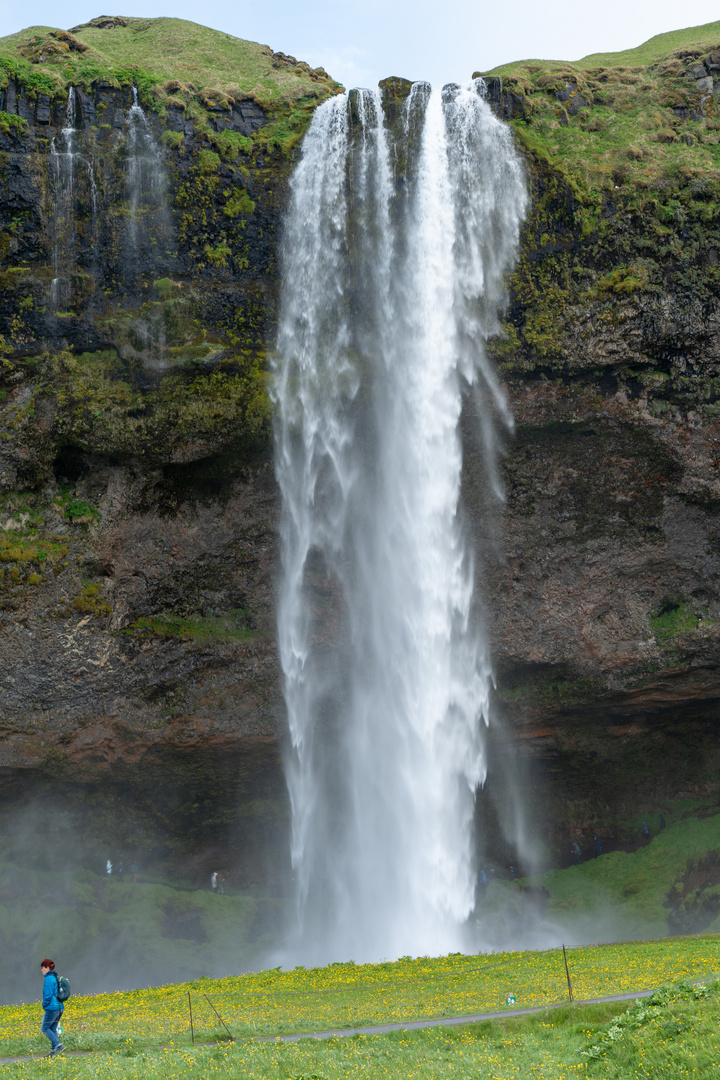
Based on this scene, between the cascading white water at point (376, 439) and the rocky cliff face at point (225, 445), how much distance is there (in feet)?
3.49

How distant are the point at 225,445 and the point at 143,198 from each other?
389 inches

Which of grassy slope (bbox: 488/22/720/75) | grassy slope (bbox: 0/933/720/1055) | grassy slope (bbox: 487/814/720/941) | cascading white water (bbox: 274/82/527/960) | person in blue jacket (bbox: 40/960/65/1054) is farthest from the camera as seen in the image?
grassy slope (bbox: 488/22/720/75)

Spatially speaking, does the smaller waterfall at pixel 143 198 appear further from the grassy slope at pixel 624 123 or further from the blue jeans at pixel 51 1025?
the blue jeans at pixel 51 1025

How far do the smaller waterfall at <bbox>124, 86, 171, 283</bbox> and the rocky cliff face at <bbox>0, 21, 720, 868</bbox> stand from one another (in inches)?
3.9

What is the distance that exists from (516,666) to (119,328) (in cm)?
1945

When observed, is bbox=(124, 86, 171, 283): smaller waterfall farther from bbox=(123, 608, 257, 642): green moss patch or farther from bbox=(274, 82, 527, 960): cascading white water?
bbox=(123, 608, 257, 642): green moss patch

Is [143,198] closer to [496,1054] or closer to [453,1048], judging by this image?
[453,1048]

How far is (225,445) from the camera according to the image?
95.9ft

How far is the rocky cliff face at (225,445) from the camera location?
28.2 metres

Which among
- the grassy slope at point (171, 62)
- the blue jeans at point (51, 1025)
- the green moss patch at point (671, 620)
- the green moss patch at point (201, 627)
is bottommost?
the green moss patch at point (671, 620)

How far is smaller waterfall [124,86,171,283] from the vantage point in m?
29.4

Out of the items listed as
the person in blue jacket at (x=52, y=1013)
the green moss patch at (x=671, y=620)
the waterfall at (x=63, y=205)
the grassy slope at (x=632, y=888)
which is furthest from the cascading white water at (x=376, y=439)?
the person in blue jacket at (x=52, y=1013)

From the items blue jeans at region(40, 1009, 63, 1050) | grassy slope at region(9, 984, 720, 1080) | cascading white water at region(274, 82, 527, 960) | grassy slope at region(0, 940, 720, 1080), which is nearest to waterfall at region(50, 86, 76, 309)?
cascading white water at region(274, 82, 527, 960)

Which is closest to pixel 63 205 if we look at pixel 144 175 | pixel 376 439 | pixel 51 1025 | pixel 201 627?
pixel 144 175
